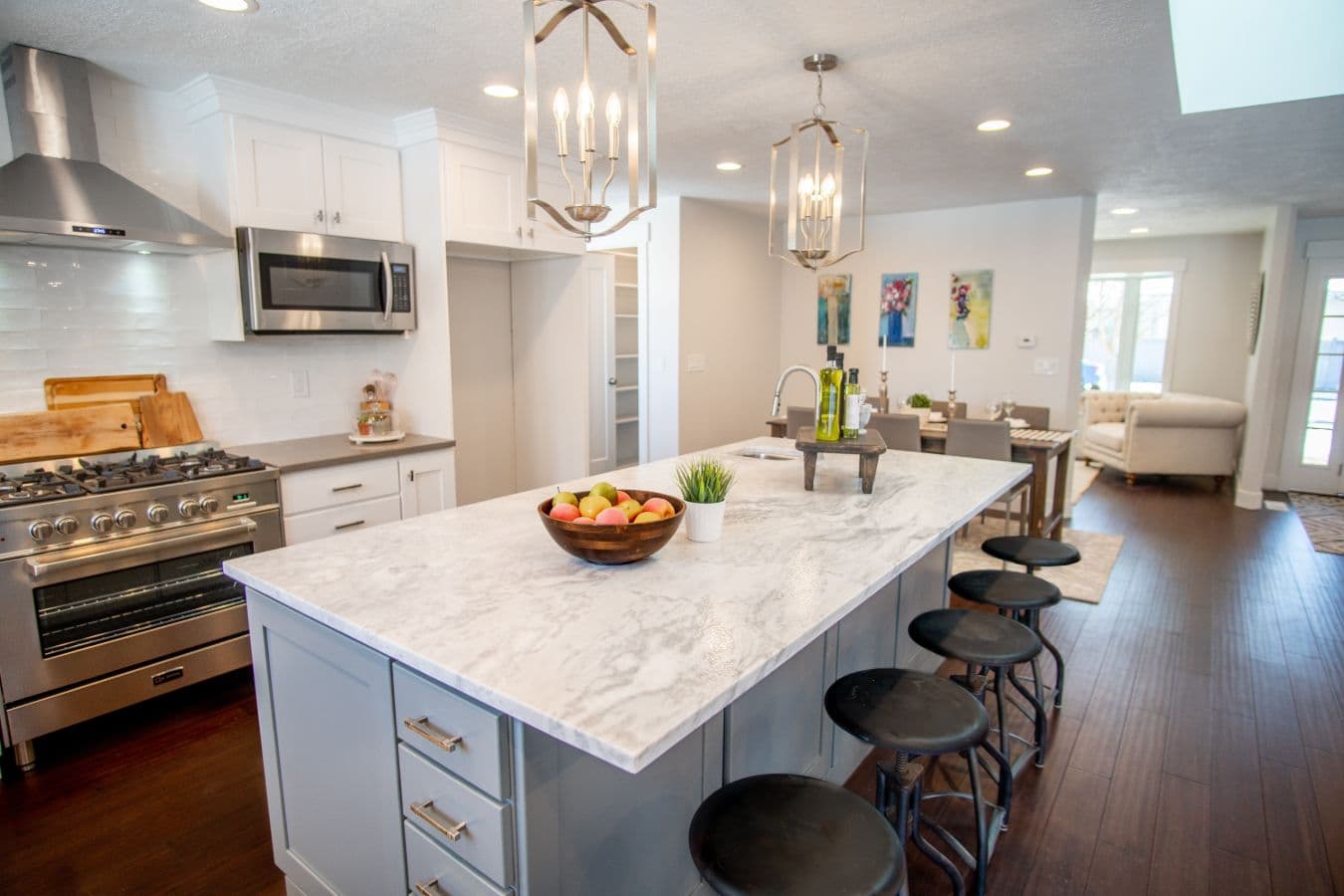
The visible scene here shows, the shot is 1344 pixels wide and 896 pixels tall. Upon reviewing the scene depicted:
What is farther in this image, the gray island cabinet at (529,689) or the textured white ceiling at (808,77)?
the textured white ceiling at (808,77)

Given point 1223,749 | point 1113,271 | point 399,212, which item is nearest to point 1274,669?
point 1223,749

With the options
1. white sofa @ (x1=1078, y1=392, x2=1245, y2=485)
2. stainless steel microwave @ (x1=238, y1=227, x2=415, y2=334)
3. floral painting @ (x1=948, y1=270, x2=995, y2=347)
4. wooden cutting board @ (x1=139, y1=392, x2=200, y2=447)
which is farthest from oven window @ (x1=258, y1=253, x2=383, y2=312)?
white sofa @ (x1=1078, y1=392, x2=1245, y2=485)

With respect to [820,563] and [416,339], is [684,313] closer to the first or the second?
[416,339]

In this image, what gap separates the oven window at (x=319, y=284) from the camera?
3053 millimetres

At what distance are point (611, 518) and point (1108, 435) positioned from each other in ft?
24.0

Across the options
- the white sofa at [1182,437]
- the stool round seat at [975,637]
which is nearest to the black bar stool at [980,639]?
the stool round seat at [975,637]

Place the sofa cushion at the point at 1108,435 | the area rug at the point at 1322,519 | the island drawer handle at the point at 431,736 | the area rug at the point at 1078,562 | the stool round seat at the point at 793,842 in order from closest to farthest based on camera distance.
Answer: the stool round seat at the point at 793,842 → the island drawer handle at the point at 431,736 → the area rug at the point at 1078,562 → the area rug at the point at 1322,519 → the sofa cushion at the point at 1108,435

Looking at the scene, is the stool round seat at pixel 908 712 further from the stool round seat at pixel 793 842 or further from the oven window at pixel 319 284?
the oven window at pixel 319 284

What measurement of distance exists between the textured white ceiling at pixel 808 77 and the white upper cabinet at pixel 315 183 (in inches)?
9.1

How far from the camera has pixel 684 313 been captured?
5.46m

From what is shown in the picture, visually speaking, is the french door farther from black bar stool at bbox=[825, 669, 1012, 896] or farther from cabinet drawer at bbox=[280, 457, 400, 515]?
cabinet drawer at bbox=[280, 457, 400, 515]

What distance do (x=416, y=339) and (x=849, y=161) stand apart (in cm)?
258

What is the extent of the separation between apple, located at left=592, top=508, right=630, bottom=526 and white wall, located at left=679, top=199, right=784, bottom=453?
3.93 m

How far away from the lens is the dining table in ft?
14.7
